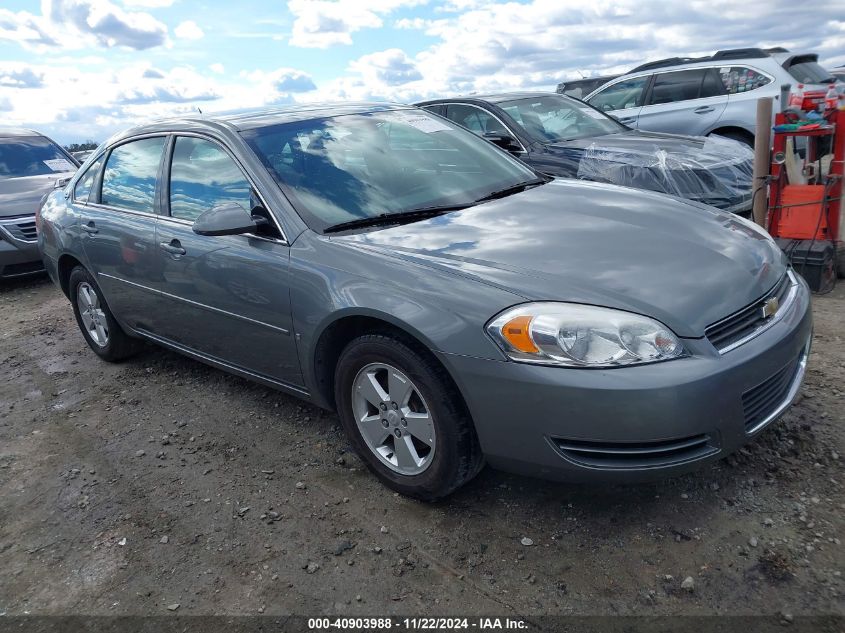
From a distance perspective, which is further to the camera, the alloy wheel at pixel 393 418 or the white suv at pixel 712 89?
the white suv at pixel 712 89

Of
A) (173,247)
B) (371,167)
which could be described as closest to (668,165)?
(371,167)

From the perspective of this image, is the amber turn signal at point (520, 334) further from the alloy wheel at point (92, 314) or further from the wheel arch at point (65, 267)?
the wheel arch at point (65, 267)

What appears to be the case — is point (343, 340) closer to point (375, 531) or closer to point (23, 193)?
point (375, 531)

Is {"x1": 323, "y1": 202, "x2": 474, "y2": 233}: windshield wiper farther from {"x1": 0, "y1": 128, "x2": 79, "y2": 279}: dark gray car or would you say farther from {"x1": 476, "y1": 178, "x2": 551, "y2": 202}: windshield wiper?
{"x1": 0, "y1": 128, "x2": 79, "y2": 279}: dark gray car

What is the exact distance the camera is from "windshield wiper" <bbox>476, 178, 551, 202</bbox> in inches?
139

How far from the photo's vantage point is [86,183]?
4.86 metres

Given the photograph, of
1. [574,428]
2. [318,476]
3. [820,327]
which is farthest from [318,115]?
[820,327]

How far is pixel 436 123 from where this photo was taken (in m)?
4.19

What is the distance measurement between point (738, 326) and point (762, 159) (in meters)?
3.58

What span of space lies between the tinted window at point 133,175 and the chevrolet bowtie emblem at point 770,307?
3185 mm

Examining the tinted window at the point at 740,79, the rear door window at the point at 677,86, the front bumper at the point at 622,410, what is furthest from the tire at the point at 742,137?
the front bumper at the point at 622,410

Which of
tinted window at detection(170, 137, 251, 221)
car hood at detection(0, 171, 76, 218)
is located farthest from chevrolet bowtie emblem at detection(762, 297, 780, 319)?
car hood at detection(0, 171, 76, 218)

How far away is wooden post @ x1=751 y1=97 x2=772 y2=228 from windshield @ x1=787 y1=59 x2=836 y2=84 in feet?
14.2

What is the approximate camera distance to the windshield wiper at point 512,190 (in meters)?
3.54
